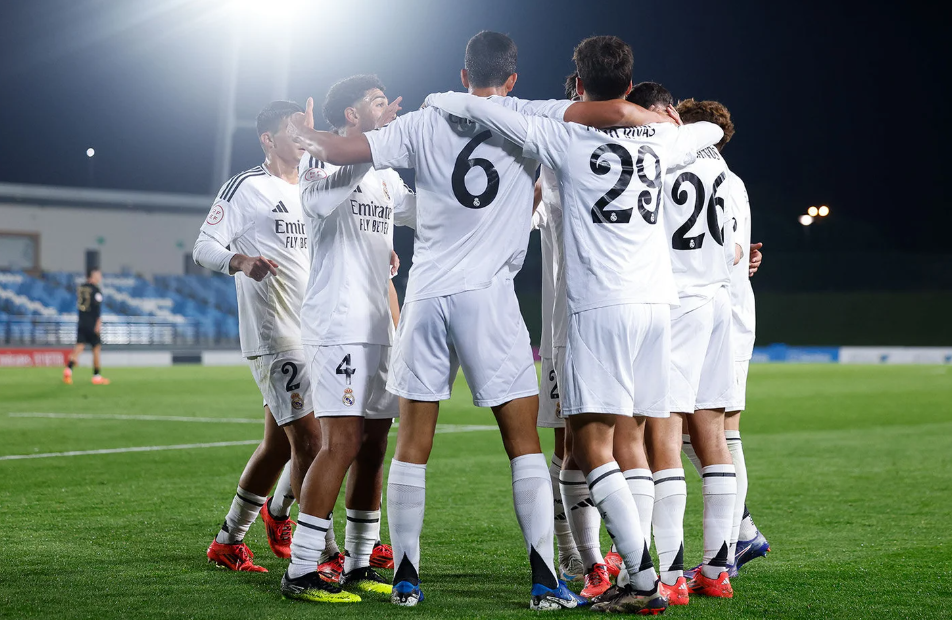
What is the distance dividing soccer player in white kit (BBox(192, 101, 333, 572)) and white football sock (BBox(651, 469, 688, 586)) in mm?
1573

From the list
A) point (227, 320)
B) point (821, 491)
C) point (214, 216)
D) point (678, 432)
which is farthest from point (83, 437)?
point (227, 320)

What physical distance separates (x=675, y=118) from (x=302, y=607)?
245 centimetres

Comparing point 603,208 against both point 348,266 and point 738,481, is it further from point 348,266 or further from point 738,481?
point 738,481

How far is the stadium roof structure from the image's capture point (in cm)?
3138

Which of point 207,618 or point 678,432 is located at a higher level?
point 678,432

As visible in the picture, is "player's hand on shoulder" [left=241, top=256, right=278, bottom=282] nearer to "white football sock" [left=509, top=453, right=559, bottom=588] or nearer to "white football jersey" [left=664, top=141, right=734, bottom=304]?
"white football sock" [left=509, top=453, right=559, bottom=588]

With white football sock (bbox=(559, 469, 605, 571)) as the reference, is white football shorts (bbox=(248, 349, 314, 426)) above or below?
above

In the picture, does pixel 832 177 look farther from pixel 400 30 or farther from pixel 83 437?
pixel 83 437

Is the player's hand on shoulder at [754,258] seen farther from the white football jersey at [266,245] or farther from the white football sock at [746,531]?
the white football jersey at [266,245]

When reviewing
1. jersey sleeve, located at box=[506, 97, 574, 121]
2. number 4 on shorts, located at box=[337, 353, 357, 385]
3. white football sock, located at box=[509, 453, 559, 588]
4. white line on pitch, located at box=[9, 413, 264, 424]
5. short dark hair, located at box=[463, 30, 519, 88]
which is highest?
short dark hair, located at box=[463, 30, 519, 88]

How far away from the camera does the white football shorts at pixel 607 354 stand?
3.83 m

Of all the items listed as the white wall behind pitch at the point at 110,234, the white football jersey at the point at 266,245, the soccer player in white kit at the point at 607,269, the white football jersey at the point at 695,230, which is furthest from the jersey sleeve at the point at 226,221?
the white wall behind pitch at the point at 110,234

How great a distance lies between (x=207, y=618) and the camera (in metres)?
3.72

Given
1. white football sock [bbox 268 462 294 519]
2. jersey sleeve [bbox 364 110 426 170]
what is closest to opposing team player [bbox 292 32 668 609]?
jersey sleeve [bbox 364 110 426 170]
